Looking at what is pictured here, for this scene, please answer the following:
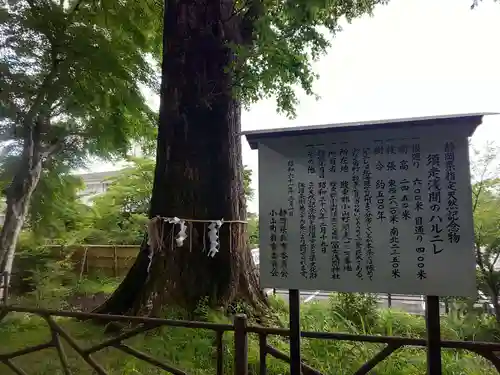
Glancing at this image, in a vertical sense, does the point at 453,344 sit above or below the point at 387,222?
below

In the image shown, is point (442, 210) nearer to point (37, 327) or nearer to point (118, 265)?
point (37, 327)

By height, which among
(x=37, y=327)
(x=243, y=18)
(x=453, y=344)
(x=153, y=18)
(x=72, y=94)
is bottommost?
(x=37, y=327)

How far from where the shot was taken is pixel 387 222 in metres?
2.18

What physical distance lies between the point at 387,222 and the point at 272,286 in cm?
80

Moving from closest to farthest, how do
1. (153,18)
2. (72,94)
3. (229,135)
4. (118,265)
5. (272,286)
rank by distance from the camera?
(272,286) < (229,135) < (72,94) < (153,18) < (118,265)

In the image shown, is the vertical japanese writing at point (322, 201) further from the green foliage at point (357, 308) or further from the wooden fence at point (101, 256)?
the wooden fence at point (101, 256)

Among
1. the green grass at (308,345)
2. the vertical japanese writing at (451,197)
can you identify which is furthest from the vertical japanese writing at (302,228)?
the green grass at (308,345)

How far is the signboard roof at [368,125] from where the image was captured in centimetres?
204

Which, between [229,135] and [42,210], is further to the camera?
[42,210]

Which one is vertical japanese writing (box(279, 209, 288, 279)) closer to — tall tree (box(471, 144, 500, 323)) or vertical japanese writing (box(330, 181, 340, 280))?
vertical japanese writing (box(330, 181, 340, 280))

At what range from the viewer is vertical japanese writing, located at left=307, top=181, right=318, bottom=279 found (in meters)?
2.31

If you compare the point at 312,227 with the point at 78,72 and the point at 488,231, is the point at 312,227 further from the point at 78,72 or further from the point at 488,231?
the point at 78,72

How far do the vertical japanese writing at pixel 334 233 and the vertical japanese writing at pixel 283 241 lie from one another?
0.28 meters

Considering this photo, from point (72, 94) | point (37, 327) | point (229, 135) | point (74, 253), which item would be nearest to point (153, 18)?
point (72, 94)
